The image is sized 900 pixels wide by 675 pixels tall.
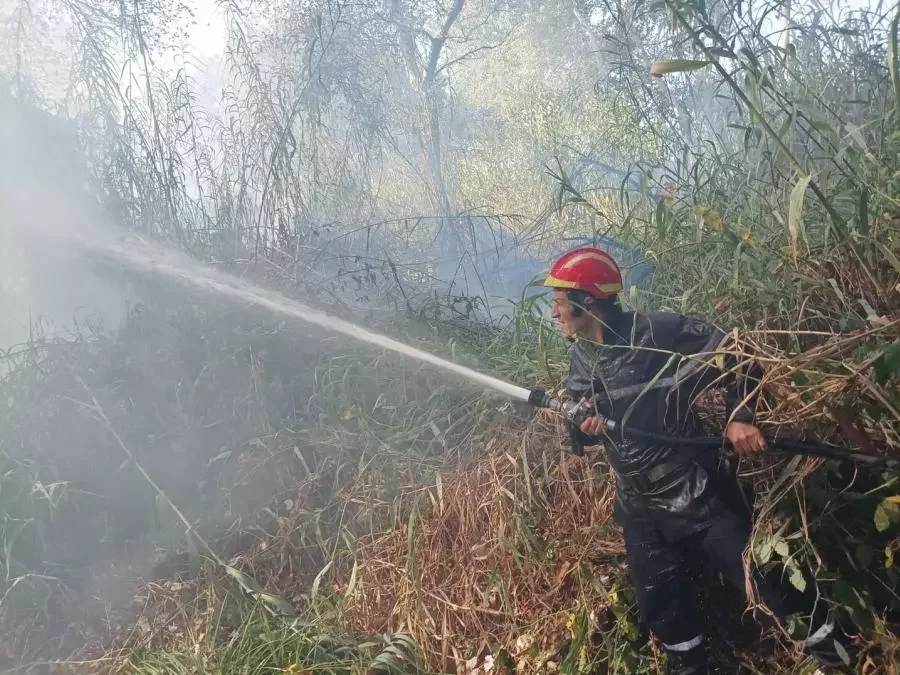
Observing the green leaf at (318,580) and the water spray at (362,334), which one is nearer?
the water spray at (362,334)

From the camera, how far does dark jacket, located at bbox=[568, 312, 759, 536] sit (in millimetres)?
2434

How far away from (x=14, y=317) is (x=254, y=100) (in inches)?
138

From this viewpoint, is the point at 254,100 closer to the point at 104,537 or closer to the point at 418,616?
the point at 104,537

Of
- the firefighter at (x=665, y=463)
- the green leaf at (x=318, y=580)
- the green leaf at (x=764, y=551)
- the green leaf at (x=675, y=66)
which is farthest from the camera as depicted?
the green leaf at (x=318, y=580)

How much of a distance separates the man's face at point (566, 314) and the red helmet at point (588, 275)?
0.06m

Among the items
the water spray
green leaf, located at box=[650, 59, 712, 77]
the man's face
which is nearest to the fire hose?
the water spray

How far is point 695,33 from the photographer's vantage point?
2100 millimetres

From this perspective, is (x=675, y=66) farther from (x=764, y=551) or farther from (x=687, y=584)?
(x=687, y=584)

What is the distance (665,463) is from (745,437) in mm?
347

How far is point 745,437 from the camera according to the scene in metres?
2.22

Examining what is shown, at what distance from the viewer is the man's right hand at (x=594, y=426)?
8.00 ft

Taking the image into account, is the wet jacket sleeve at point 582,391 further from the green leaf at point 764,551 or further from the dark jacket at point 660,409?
the green leaf at point 764,551

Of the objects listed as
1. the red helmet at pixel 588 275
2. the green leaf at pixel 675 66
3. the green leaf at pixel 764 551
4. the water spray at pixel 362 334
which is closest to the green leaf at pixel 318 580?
the water spray at pixel 362 334

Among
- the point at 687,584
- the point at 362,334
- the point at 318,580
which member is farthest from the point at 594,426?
the point at 362,334
